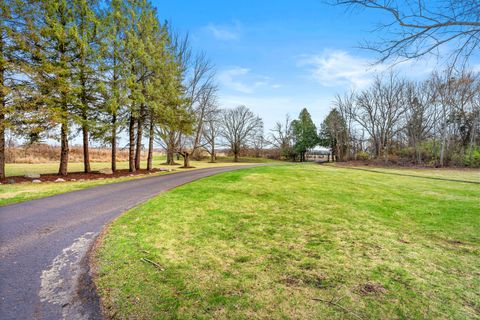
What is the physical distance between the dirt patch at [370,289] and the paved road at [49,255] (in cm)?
272

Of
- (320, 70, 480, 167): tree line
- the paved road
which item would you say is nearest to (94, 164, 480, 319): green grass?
the paved road

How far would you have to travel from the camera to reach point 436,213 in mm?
5496

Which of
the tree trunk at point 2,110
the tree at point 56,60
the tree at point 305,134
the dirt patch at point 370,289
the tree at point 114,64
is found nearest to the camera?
the dirt patch at point 370,289

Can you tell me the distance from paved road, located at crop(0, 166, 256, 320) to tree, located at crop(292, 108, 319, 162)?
4317cm

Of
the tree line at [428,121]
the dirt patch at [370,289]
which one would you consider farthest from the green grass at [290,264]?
the tree line at [428,121]

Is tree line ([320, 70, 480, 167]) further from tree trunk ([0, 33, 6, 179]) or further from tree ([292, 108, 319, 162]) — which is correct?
tree trunk ([0, 33, 6, 179])

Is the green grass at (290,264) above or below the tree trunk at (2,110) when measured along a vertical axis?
below

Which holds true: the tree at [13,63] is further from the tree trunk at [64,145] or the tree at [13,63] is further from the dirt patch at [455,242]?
the dirt patch at [455,242]

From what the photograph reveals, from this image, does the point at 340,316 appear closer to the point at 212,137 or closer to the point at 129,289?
the point at 129,289

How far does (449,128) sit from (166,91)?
109 ft

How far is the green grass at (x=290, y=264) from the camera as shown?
6.75 feet

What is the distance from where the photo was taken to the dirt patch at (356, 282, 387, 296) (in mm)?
2289

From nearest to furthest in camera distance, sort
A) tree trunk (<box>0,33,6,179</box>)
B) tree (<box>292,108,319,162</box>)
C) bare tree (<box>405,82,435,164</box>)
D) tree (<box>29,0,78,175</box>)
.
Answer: tree trunk (<box>0,33,6,179</box>) < tree (<box>29,0,78,175</box>) < bare tree (<box>405,82,435,164</box>) < tree (<box>292,108,319,162</box>)

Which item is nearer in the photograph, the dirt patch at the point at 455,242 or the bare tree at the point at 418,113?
the dirt patch at the point at 455,242
